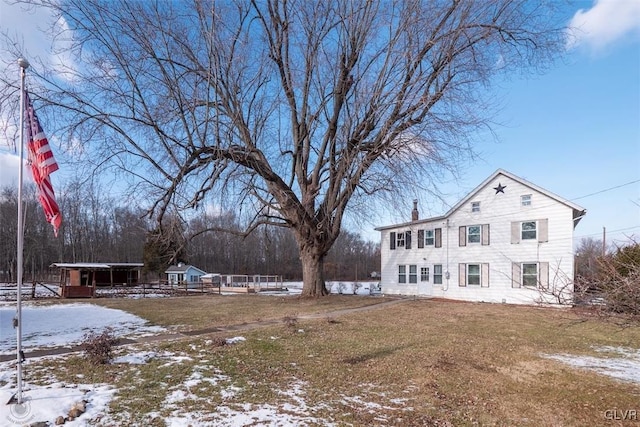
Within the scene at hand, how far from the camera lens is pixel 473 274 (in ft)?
78.6

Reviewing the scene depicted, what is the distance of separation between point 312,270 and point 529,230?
12.3 meters

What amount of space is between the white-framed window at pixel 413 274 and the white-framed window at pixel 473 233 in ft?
14.5

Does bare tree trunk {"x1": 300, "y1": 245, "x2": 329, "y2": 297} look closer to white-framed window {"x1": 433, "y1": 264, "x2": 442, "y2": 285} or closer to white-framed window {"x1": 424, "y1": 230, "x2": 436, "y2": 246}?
white-framed window {"x1": 433, "y1": 264, "x2": 442, "y2": 285}

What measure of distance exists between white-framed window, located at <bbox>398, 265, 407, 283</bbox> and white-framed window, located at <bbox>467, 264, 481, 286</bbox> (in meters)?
4.80

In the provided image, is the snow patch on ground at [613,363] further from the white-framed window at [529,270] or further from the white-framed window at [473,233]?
the white-framed window at [473,233]

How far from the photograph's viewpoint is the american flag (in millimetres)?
5453

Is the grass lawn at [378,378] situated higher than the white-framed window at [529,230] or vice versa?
the white-framed window at [529,230]

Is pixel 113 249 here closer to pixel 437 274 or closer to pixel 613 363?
pixel 437 274

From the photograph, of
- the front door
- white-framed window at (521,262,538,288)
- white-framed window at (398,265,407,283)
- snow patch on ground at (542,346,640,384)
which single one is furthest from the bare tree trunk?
snow patch on ground at (542,346,640,384)

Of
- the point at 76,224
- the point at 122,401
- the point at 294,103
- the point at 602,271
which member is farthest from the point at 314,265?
the point at 76,224

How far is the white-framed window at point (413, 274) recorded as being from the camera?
27.0 m

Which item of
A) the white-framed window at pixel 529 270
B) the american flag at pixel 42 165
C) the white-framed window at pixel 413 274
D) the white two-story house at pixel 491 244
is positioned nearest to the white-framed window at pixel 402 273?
the white two-story house at pixel 491 244

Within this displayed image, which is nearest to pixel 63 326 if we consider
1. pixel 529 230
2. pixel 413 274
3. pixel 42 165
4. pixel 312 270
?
pixel 42 165

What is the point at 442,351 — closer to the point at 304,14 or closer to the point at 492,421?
the point at 492,421
